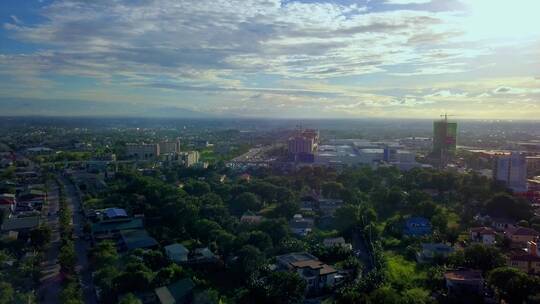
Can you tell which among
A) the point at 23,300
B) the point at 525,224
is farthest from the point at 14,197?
the point at 525,224

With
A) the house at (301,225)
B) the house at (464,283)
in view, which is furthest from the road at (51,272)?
the house at (464,283)

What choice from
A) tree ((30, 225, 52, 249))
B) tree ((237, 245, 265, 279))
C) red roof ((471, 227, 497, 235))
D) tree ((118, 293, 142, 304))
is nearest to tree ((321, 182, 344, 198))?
red roof ((471, 227, 497, 235))

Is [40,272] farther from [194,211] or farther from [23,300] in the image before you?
[194,211]

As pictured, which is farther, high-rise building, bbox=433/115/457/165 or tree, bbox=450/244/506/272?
high-rise building, bbox=433/115/457/165

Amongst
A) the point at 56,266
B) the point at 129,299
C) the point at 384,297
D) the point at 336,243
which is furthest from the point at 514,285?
the point at 56,266

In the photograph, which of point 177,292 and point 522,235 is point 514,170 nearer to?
point 522,235

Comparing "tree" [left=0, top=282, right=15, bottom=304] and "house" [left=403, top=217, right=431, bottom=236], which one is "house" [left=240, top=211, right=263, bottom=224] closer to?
"house" [left=403, top=217, right=431, bottom=236]
